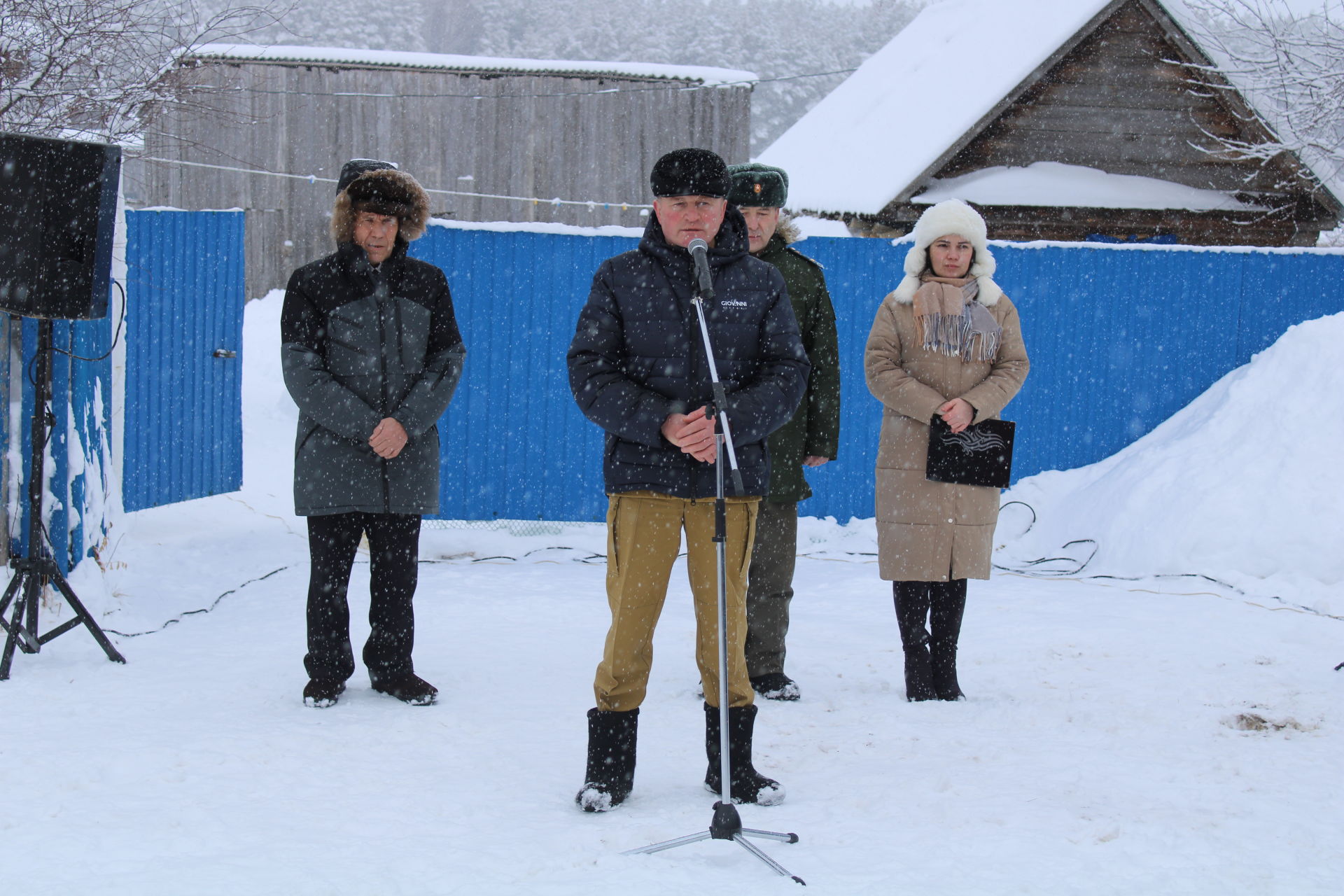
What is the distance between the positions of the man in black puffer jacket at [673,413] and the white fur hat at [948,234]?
1336 millimetres

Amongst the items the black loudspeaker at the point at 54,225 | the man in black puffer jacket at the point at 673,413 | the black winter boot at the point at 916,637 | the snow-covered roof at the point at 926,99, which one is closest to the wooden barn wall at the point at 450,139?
the snow-covered roof at the point at 926,99

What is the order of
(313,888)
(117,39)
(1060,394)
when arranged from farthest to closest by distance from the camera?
(1060,394)
(117,39)
(313,888)

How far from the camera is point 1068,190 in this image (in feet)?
39.3

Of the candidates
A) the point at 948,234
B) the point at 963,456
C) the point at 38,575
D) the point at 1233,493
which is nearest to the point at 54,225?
the point at 38,575

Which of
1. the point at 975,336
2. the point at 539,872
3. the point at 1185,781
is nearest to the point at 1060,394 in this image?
the point at 975,336

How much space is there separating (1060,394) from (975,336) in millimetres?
3894

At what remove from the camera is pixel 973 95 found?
11.8 m

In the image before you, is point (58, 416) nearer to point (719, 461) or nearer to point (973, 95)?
point (719, 461)

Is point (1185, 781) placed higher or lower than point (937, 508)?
lower

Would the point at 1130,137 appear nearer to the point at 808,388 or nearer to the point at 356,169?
the point at 808,388

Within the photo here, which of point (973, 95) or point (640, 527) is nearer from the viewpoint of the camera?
point (640, 527)

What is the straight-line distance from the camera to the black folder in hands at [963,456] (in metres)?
4.38

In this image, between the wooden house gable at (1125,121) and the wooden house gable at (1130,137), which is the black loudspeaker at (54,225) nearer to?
the wooden house gable at (1130,137)

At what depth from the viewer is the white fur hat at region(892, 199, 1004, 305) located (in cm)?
439
